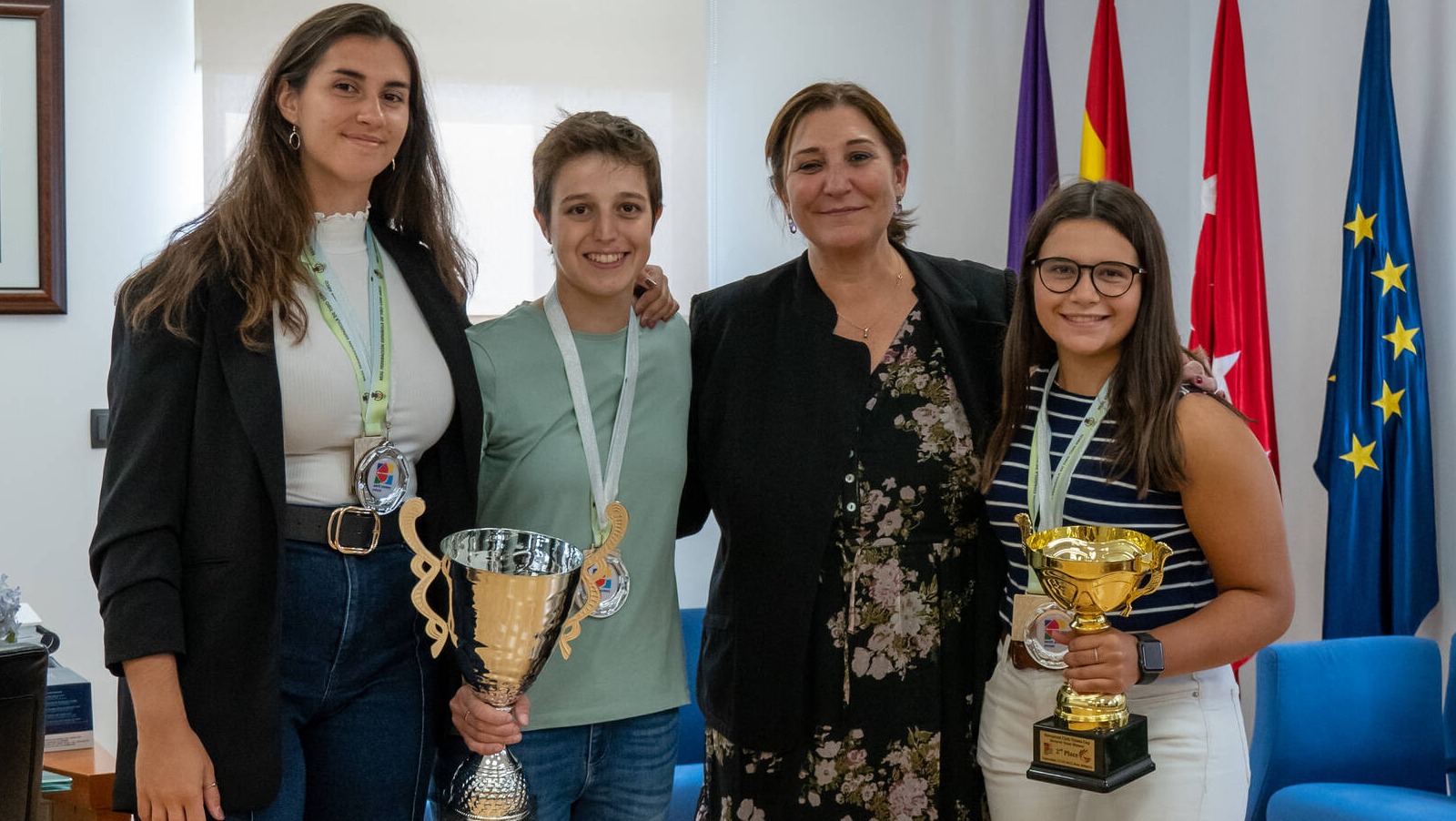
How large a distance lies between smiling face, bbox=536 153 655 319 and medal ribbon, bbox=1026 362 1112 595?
70 cm

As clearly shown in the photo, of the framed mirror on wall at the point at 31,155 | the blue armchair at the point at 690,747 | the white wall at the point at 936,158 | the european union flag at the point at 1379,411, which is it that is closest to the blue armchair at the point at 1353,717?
the european union flag at the point at 1379,411

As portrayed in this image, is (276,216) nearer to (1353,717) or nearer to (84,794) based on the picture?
(84,794)

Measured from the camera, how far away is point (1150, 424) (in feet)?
6.07

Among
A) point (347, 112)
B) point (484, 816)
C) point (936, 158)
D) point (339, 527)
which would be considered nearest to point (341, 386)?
point (339, 527)

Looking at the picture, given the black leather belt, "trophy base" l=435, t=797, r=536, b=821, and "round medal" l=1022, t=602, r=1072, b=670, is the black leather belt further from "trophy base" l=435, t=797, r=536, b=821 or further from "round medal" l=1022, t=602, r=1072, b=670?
"round medal" l=1022, t=602, r=1072, b=670

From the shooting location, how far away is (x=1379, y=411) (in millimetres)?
3521

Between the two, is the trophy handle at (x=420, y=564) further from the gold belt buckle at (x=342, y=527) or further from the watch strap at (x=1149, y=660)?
the watch strap at (x=1149, y=660)

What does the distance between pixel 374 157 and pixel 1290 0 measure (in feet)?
11.6

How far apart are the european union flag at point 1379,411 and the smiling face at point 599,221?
8.16ft

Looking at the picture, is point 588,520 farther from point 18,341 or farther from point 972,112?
point 972,112

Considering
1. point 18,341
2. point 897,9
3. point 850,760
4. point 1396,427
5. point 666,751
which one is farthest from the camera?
point 897,9

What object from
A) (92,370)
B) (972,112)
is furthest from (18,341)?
(972,112)

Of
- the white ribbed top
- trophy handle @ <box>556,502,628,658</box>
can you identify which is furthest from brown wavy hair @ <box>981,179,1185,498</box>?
the white ribbed top

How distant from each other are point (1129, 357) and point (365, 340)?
3.74 feet
